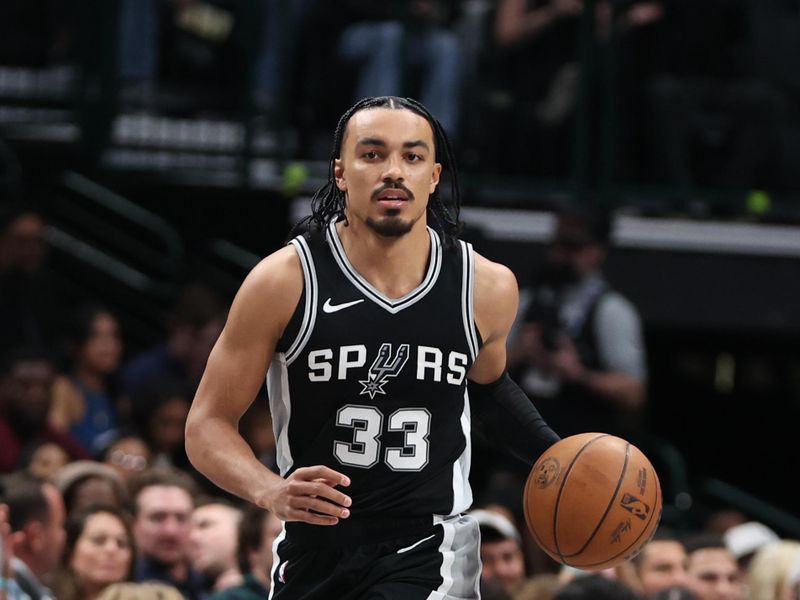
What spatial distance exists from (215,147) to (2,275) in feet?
6.18

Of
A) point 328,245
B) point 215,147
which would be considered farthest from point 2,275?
point 328,245

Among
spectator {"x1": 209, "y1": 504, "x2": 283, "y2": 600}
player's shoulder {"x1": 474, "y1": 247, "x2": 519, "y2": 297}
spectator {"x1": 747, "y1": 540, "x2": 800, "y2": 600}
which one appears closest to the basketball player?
player's shoulder {"x1": 474, "y1": 247, "x2": 519, "y2": 297}

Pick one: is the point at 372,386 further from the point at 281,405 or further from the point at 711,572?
the point at 711,572

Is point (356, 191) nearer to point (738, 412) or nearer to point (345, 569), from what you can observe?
point (345, 569)

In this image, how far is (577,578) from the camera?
6.86 m

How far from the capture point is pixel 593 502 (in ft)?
16.7

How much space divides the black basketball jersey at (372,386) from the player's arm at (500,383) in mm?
144

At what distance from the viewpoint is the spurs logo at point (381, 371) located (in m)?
4.88

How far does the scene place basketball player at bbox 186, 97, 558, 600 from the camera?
4863 mm

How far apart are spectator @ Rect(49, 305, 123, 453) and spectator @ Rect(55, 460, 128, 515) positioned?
1.48 metres

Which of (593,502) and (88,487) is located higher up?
(593,502)

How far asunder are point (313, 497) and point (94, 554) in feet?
10.4

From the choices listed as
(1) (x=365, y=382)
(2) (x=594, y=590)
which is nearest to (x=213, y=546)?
(2) (x=594, y=590)

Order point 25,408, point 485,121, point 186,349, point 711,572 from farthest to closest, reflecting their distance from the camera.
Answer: point 485,121, point 186,349, point 25,408, point 711,572
